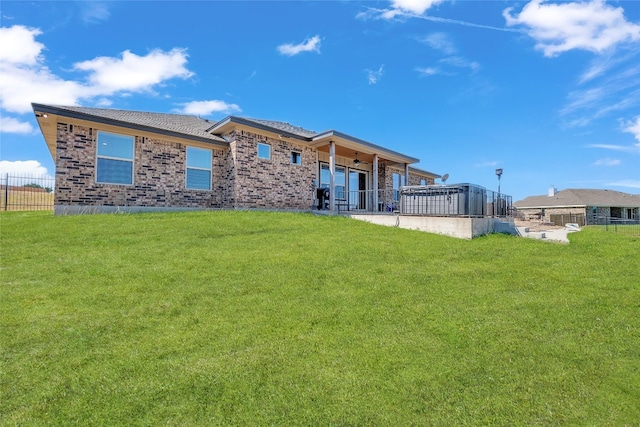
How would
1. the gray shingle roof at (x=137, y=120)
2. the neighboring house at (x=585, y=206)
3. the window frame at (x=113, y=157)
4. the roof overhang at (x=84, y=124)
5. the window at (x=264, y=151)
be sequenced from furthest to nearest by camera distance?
the neighboring house at (x=585, y=206) → the window at (x=264, y=151) → the window frame at (x=113, y=157) → the gray shingle roof at (x=137, y=120) → the roof overhang at (x=84, y=124)

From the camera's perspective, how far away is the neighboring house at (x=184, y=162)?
403 inches

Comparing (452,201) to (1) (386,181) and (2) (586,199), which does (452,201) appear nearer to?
(1) (386,181)

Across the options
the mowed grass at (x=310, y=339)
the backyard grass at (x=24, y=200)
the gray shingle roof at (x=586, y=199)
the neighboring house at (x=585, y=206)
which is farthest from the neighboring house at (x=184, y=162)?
the gray shingle roof at (x=586, y=199)

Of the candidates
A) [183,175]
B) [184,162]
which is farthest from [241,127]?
[183,175]

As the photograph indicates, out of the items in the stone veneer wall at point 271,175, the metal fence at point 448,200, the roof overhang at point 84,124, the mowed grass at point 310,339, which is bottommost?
the mowed grass at point 310,339

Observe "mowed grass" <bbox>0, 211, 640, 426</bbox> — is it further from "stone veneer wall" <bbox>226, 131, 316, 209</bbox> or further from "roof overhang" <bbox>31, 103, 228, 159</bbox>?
"stone veneer wall" <bbox>226, 131, 316, 209</bbox>

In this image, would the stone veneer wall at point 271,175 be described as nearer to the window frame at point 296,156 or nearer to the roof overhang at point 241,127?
the window frame at point 296,156

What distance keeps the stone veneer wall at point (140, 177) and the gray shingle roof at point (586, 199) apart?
3952 centimetres

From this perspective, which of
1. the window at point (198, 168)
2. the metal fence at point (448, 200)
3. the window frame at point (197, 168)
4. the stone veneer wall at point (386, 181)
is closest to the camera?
the metal fence at point (448, 200)

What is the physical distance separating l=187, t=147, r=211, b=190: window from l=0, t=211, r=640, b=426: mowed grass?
20.6 feet

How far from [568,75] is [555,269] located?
29.7 feet

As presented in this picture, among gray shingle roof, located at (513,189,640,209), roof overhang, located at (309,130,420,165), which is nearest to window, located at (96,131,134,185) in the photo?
roof overhang, located at (309,130,420,165)

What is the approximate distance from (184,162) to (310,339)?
10904mm

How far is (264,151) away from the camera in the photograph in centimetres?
→ 1356
